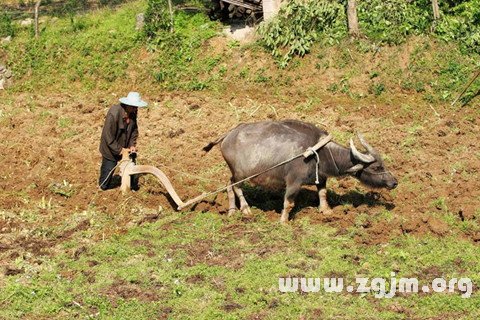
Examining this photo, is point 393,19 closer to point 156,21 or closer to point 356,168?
point 156,21

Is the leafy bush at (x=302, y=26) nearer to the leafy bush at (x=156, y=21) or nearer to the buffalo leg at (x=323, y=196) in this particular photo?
the leafy bush at (x=156, y=21)

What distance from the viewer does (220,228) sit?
978 cm

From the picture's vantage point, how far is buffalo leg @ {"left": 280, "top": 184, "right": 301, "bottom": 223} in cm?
985

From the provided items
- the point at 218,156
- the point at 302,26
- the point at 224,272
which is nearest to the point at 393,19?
the point at 302,26

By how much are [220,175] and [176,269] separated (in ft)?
11.1

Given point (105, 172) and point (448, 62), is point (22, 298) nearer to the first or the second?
point (105, 172)

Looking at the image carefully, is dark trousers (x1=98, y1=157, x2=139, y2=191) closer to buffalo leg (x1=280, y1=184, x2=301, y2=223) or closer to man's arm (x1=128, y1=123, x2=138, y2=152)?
man's arm (x1=128, y1=123, x2=138, y2=152)

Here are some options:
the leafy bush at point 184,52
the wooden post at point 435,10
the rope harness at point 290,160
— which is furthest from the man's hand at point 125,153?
the wooden post at point 435,10

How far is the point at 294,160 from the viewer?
983cm

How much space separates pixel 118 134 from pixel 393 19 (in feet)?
25.9

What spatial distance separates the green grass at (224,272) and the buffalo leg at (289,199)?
22 centimetres

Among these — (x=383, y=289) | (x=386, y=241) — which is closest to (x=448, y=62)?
(x=386, y=241)

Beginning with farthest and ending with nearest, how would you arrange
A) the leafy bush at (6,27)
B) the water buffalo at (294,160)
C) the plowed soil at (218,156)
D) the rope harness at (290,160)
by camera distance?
the leafy bush at (6,27), the plowed soil at (218,156), the water buffalo at (294,160), the rope harness at (290,160)

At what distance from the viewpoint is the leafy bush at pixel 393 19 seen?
15.8 meters
